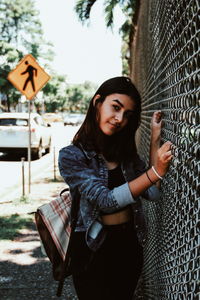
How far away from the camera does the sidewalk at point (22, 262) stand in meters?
3.79

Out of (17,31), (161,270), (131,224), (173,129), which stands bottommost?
(161,270)

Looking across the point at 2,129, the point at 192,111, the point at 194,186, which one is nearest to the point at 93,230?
the point at 194,186

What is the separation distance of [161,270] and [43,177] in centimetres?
881

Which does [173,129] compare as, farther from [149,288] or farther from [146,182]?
[149,288]

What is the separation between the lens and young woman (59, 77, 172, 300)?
194 centimetres

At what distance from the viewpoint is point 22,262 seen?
4.58m

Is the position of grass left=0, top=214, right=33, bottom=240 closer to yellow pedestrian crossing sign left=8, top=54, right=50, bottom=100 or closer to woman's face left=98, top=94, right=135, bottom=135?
yellow pedestrian crossing sign left=8, top=54, right=50, bottom=100

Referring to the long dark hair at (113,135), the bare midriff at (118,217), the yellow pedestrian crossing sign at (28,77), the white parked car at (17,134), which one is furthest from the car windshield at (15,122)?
the bare midriff at (118,217)

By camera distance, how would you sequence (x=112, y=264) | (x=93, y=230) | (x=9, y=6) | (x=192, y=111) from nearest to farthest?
(x=192, y=111) < (x=93, y=230) < (x=112, y=264) < (x=9, y=6)

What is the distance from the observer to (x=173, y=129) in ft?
6.66

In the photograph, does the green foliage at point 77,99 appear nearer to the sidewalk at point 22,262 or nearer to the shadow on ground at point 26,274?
the sidewalk at point 22,262

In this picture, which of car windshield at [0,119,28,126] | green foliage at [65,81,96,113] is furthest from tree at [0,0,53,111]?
green foliage at [65,81,96,113]

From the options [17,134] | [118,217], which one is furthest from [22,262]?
[17,134]

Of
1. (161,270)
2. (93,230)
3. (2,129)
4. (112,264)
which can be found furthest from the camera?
(2,129)
